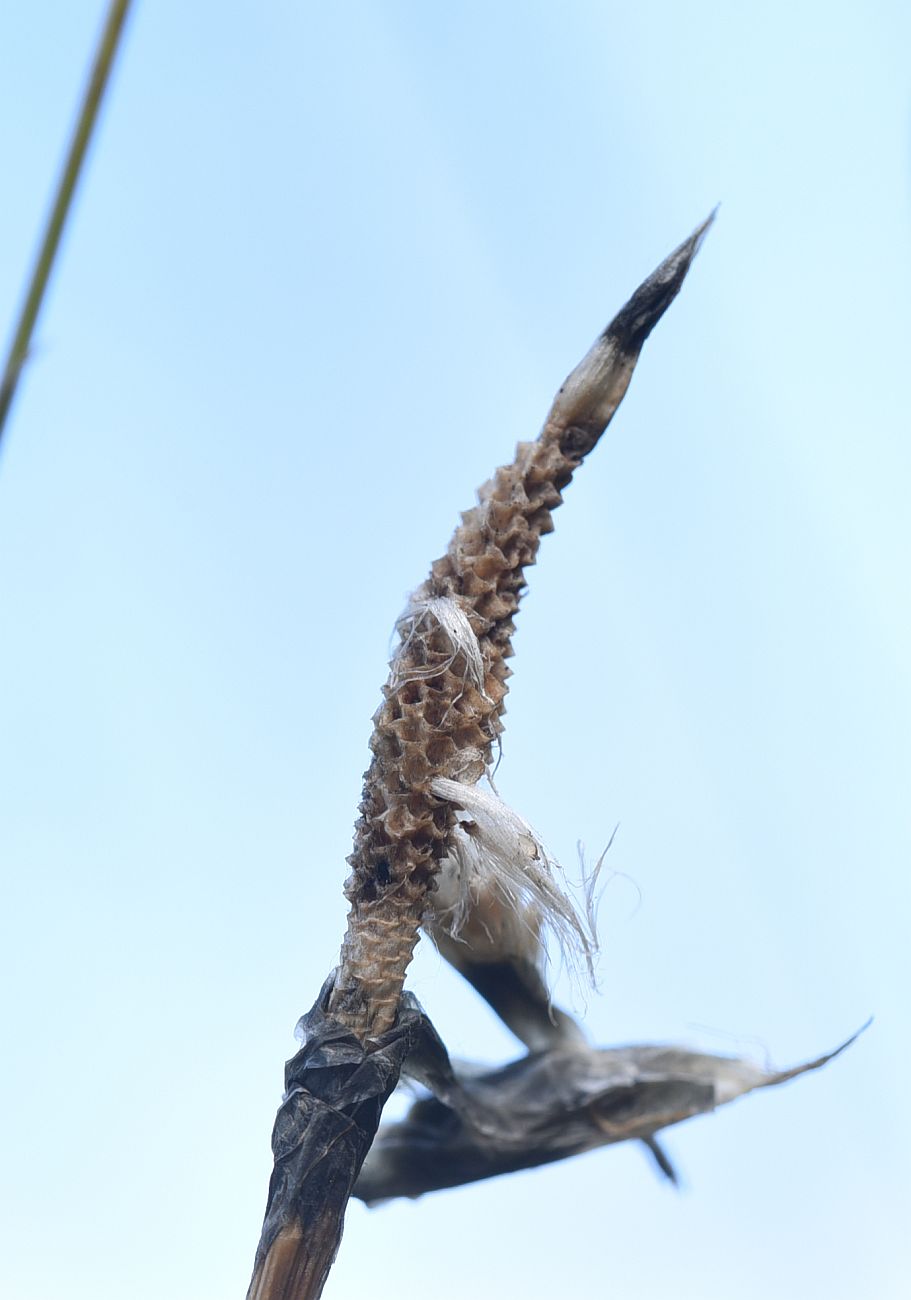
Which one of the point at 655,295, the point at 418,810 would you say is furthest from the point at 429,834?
Answer: the point at 655,295

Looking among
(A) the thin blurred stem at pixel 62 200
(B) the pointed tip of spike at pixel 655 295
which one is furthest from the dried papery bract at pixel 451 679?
(A) the thin blurred stem at pixel 62 200

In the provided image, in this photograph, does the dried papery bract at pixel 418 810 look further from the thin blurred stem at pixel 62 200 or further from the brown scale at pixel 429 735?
the thin blurred stem at pixel 62 200

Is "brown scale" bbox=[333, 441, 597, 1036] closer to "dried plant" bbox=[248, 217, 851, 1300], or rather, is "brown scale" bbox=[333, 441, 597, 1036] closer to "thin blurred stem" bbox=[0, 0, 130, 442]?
"dried plant" bbox=[248, 217, 851, 1300]

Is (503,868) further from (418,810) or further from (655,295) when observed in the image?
(655,295)

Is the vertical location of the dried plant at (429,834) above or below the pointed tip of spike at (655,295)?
below

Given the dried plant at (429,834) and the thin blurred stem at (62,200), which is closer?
the thin blurred stem at (62,200)
